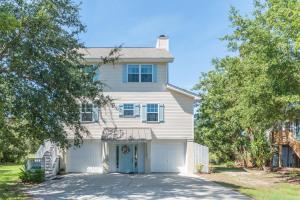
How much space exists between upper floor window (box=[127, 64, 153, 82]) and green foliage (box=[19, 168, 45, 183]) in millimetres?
9472

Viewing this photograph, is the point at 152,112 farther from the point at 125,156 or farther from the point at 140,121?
the point at 125,156

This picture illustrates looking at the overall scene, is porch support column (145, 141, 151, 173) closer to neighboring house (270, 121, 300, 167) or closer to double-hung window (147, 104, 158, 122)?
→ double-hung window (147, 104, 158, 122)

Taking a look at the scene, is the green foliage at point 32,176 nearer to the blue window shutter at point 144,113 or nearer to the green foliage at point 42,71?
the green foliage at point 42,71

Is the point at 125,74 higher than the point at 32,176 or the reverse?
higher

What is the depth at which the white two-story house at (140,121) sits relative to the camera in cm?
2734

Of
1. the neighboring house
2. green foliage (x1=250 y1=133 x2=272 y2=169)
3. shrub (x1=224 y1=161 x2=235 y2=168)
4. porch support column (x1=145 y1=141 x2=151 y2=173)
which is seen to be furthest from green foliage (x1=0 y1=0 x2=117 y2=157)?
shrub (x1=224 y1=161 x2=235 y2=168)

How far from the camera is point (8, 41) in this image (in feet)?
51.9

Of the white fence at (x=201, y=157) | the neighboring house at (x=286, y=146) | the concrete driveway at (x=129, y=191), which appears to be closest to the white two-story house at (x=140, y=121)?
the white fence at (x=201, y=157)

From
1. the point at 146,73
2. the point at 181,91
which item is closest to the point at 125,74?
the point at 146,73

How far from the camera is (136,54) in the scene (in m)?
28.1

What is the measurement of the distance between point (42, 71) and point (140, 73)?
1174cm

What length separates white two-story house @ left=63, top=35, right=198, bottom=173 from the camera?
27344mm

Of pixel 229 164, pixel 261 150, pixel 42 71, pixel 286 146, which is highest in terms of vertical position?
pixel 42 71

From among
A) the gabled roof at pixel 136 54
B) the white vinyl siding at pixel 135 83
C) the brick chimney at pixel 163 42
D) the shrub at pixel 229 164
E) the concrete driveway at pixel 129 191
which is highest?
the brick chimney at pixel 163 42
